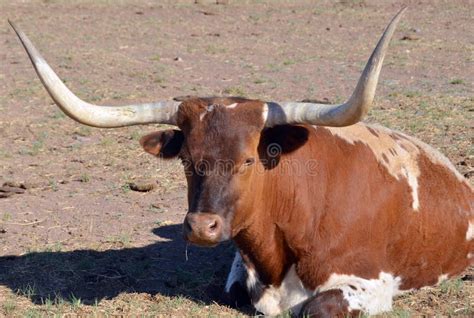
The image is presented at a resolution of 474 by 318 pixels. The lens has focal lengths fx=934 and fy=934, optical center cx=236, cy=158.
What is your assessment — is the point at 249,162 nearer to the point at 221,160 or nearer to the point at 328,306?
the point at 221,160

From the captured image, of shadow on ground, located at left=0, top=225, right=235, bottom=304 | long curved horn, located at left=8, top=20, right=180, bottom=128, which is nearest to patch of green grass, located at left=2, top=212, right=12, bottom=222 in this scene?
shadow on ground, located at left=0, top=225, right=235, bottom=304

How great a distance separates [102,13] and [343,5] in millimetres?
5810

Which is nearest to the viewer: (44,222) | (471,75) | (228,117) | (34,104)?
(228,117)

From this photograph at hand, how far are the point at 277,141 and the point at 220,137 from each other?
17.3 inches

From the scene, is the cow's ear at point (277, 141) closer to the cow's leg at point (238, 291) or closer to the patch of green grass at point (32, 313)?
the cow's leg at point (238, 291)

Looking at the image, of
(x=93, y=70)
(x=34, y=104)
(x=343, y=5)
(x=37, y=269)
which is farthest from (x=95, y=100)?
(x=343, y=5)

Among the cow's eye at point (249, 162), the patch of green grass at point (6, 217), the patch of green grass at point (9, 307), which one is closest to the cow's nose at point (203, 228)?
the cow's eye at point (249, 162)

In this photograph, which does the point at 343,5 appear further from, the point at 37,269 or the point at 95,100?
the point at 37,269

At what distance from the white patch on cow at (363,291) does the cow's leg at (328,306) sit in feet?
0.11

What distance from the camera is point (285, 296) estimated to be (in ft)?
18.3

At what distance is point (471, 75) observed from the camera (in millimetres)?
13500

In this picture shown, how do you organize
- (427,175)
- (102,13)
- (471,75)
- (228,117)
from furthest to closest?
1. (102,13)
2. (471,75)
3. (427,175)
4. (228,117)

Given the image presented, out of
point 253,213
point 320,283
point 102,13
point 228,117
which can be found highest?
point 228,117

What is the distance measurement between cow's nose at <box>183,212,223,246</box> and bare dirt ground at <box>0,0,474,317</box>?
97cm
